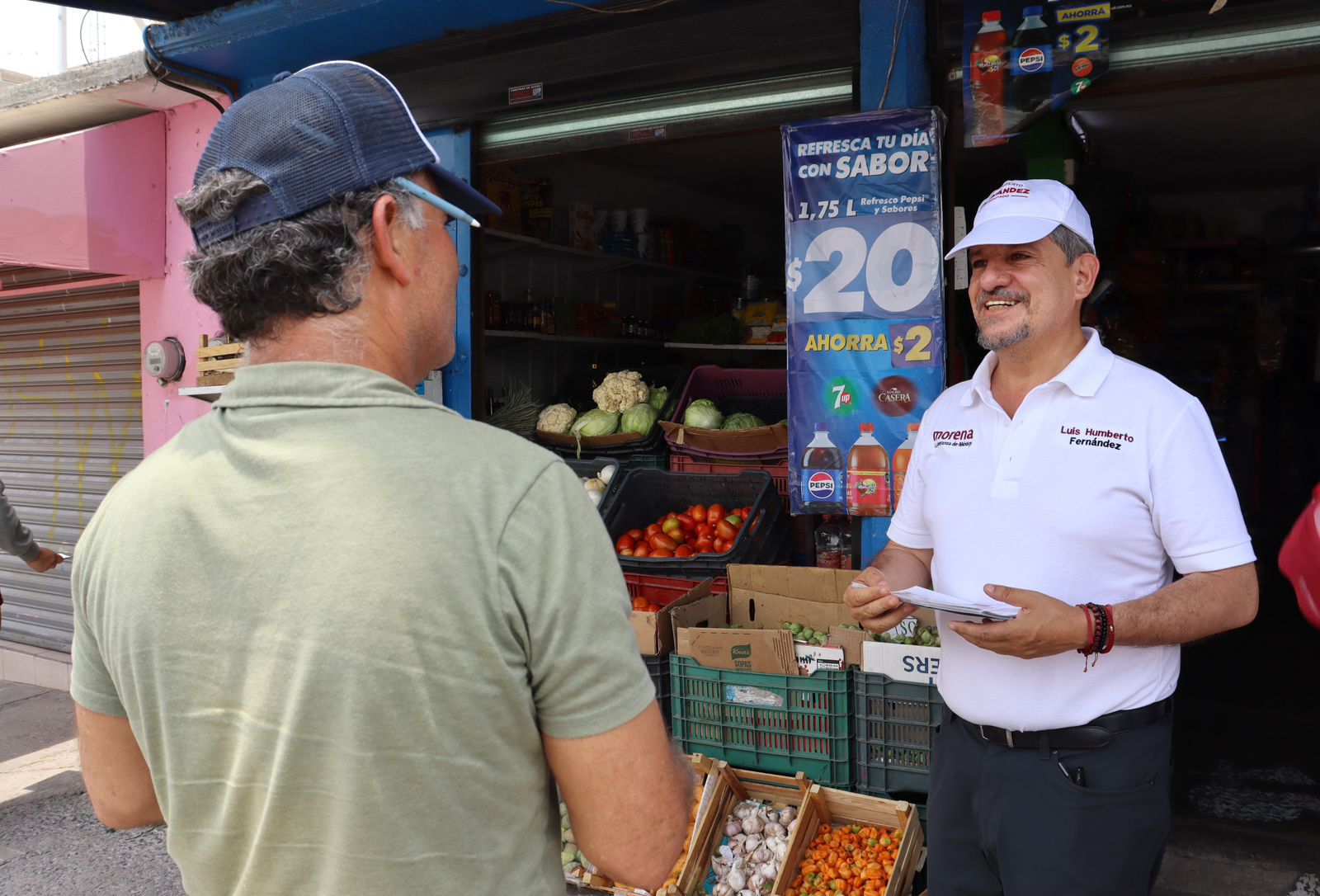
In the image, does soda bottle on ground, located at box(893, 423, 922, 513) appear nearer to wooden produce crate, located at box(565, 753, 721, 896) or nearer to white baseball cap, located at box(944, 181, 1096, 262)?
wooden produce crate, located at box(565, 753, 721, 896)

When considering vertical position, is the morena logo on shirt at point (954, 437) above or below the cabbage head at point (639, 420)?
below

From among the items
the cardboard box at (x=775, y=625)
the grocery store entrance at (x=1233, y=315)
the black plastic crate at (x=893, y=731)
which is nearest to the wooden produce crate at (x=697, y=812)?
the cardboard box at (x=775, y=625)

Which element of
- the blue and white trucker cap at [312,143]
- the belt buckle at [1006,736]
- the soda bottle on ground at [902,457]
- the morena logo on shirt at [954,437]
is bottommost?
the belt buckle at [1006,736]

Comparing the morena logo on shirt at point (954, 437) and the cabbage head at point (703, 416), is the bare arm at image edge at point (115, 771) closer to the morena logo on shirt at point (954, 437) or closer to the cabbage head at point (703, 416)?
the morena logo on shirt at point (954, 437)

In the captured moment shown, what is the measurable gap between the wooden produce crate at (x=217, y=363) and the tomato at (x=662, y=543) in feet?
8.35

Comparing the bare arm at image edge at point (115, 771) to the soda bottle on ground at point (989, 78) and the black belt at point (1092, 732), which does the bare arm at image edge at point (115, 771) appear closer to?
the black belt at point (1092, 732)

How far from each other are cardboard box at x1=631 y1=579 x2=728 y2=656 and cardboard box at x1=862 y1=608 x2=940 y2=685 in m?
0.78

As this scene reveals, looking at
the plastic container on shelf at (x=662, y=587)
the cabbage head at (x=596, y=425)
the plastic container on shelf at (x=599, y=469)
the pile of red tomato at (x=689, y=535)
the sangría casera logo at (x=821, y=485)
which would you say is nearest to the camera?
the sangría casera logo at (x=821, y=485)

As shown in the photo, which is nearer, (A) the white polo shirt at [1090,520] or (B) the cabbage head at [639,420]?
(A) the white polo shirt at [1090,520]

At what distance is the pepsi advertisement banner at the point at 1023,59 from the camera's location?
375cm

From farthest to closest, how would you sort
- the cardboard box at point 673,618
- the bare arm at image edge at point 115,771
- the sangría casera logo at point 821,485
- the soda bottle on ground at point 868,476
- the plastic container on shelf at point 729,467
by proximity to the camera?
the plastic container on shelf at point 729,467 → the sangría casera logo at point 821,485 → the soda bottle on ground at point 868,476 → the cardboard box at point 673,618 → the bare arm at image edge at point 115,771

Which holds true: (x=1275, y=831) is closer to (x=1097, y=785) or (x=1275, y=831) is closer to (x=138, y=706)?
(x=1097, y=785)

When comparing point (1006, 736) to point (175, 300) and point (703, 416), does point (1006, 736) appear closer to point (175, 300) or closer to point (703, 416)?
point (703, 416)

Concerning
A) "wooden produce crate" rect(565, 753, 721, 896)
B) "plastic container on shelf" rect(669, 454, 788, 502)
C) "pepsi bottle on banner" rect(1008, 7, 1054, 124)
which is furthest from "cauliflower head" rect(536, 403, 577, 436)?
"pepsi bottle on banner" rect(1008, 7, 1054, 124)
